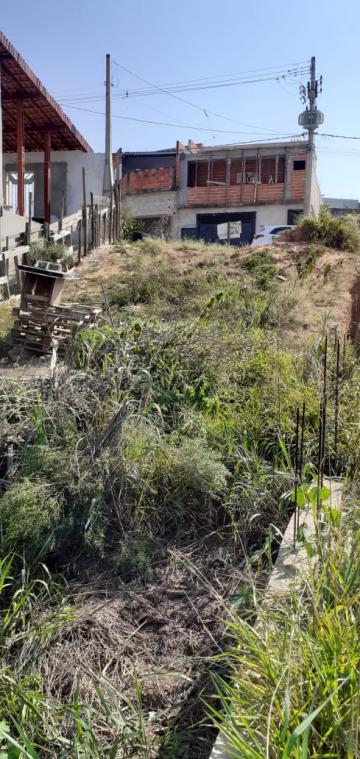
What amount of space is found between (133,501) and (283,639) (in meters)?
2.02

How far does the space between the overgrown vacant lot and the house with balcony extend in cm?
2702

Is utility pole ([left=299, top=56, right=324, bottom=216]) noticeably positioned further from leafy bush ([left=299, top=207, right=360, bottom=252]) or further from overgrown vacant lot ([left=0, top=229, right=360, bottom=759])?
overgrown vacant lot ([left=0, top=229, right=360, bottom=759])

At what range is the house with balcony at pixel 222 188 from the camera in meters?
32.9

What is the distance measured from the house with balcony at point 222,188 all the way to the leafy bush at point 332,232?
18.7 metres

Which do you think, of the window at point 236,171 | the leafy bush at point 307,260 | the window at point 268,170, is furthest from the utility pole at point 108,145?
the leafy bush at point 307,260

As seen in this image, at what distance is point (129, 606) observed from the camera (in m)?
3.92

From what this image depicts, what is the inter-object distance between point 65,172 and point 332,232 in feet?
42.9

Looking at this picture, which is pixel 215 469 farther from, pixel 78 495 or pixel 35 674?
→ pixel 35 674

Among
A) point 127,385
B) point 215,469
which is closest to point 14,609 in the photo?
point 215,469

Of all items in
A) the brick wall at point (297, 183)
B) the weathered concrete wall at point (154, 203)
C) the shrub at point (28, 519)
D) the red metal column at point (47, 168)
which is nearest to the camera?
the shrub at point (28, 519)

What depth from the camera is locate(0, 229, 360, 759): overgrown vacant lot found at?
3.21 metres

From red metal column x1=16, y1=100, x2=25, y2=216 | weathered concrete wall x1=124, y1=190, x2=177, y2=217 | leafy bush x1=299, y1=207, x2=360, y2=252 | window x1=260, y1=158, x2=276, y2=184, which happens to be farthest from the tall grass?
window x1=260, y1=158, x2=276, y2=184

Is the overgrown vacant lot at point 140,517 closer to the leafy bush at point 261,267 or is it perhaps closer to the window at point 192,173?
the leafy bush at point 261,267

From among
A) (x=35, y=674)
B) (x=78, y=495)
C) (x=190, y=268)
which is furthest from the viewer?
(x=190, y=268)
